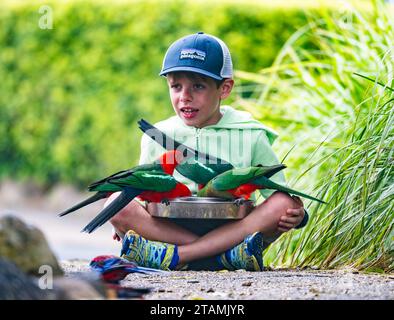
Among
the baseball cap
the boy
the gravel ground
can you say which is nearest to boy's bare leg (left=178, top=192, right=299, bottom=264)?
the boy

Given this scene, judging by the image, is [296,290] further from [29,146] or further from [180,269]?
[29,146]

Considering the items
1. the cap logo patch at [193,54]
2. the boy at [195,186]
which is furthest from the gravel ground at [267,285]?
the cap logo patch at [193,54]

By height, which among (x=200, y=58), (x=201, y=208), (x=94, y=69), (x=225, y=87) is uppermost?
(x=94, y=69)

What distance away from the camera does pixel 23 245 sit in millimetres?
2275

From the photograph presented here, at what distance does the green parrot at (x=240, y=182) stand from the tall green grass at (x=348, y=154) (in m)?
0.35

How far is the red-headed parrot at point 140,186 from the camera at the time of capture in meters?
3.08

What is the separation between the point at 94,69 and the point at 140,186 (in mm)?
6835

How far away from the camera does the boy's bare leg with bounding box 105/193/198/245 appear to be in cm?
337

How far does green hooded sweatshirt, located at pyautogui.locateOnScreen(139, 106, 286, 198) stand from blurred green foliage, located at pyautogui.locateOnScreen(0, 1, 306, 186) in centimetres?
499

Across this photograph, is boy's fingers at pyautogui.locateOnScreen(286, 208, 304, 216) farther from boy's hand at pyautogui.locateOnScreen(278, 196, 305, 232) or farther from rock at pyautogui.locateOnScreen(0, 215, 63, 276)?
rock at pyautogui.locateOnScreen(0, 215, 63, 276)

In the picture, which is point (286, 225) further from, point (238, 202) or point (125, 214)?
point (125, 214)

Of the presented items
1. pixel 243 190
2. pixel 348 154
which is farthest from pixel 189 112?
pixel 348 154

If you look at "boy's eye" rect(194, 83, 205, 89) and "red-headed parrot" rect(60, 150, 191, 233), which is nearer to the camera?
"red-headed parrot" rect(60, 150, 191, 233)
